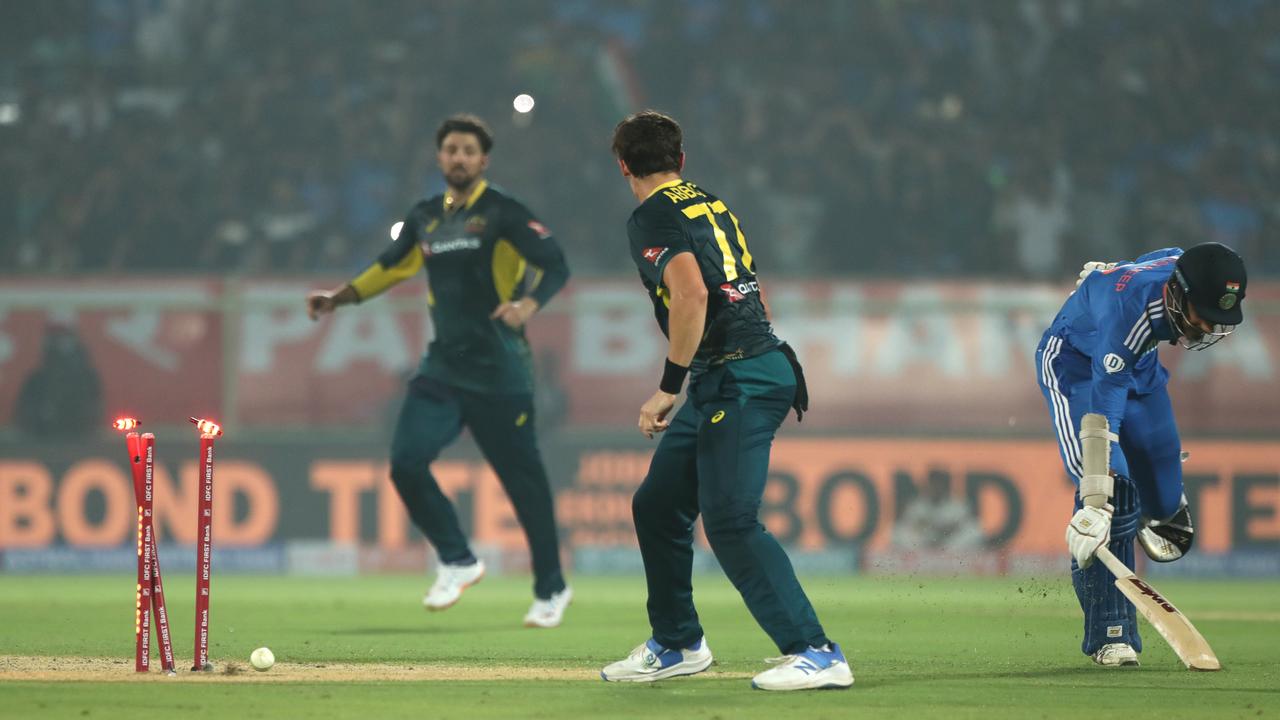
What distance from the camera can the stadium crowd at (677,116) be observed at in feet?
56.1

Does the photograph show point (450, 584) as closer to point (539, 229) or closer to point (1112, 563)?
point (539, 229)

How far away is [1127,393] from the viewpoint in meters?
7.09

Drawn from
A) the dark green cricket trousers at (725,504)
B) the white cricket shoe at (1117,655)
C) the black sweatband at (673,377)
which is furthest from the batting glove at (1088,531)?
the black sweatband at (673,377)

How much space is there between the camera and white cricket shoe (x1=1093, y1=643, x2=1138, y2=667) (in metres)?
7.20

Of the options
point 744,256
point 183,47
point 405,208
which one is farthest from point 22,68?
point 744,256

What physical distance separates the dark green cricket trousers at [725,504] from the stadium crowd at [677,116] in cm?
1006

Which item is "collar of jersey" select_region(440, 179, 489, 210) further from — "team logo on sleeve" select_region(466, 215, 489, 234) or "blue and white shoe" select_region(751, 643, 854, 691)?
"blue and white shoe" select_region(751, 643, 854, 691)

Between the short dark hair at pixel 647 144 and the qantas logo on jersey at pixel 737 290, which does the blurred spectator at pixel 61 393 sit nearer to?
the short dark hair at pixel 647 144

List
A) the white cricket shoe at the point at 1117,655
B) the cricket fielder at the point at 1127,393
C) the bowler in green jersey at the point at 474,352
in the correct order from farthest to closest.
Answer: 1. the bowler in green jersey at the point at 474,352
2. the white cricket shoe at the point at 1117,655
3. the cricket fielder at the point at 1127,393

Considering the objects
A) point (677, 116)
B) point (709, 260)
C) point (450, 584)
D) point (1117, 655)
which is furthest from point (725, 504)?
point (677, 116)

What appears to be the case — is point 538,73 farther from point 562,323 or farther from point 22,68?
point 22,68

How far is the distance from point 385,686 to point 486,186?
3.79 m

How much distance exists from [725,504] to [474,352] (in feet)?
11.5

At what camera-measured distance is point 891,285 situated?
15492mm
